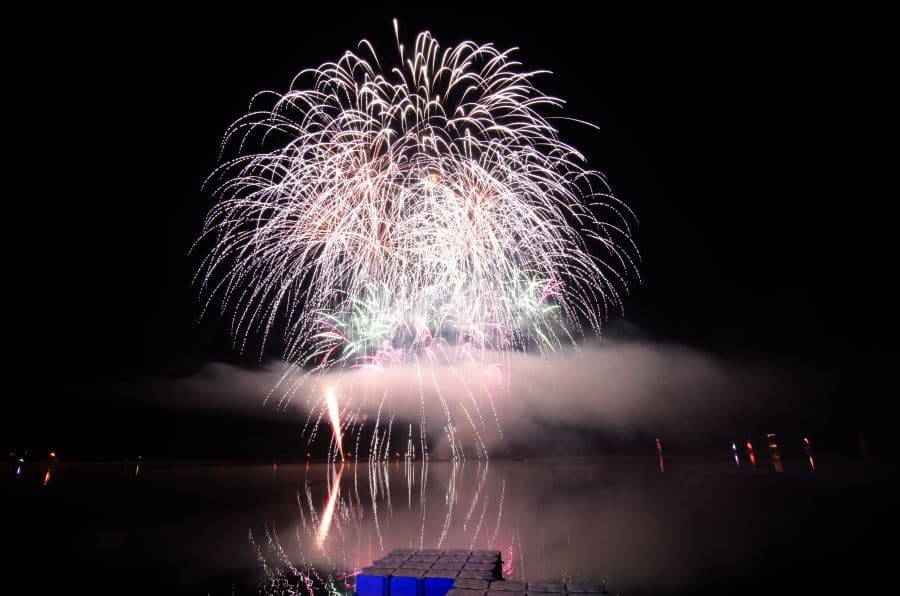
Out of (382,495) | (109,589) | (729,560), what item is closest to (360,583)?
(109,589)

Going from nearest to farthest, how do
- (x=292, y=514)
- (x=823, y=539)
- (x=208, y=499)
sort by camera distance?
(x=823, y=539)
(x=292, y=514)
(x=208, y=499)

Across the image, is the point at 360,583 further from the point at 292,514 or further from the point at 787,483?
the point at 787,483

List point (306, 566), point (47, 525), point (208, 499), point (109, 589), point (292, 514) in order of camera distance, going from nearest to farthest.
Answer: point (109, 589), point (306, 566), point (47, 525), point (292, 514), point (208, 499)

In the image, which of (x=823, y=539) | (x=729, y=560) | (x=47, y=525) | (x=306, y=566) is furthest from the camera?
(x=47, y=525)

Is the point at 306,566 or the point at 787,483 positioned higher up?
the point at 787,483

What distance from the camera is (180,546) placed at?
15.1 metres

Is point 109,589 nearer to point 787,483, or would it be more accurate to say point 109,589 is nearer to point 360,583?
point 360,583

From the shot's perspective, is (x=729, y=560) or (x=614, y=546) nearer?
(x=729, y=560)

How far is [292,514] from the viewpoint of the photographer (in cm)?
2175

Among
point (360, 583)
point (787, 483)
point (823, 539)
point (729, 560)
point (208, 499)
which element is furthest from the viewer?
point (787, 483)

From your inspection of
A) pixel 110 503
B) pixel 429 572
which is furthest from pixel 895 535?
pixel 110 503

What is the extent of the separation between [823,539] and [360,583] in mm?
14544

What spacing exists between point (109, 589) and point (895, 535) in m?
20.7

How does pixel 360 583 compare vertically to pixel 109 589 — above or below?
above
